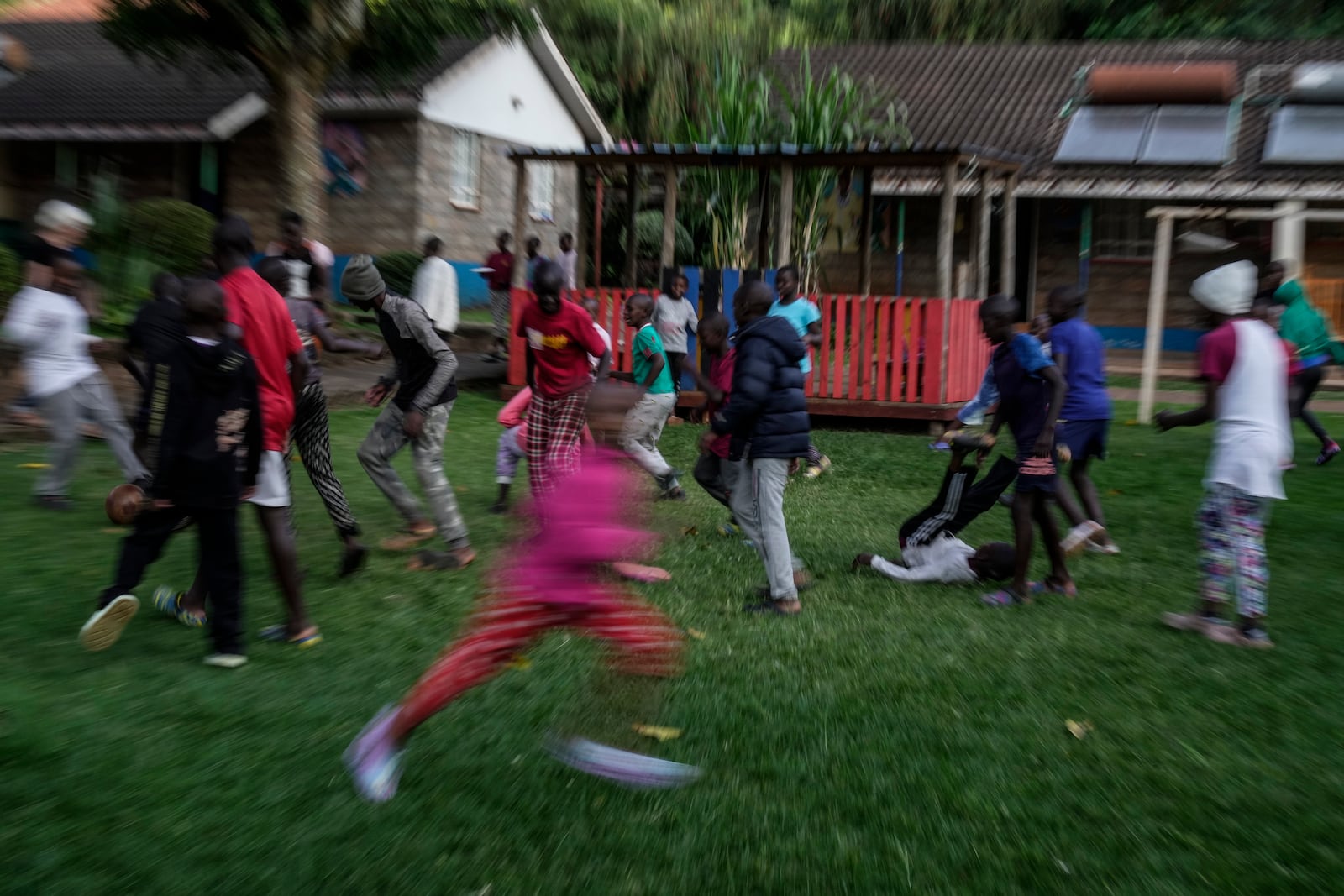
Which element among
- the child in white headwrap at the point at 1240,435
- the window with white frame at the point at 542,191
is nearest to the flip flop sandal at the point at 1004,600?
the child in white headwrap at the point at 1240,435

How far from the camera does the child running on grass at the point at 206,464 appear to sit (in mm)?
4707

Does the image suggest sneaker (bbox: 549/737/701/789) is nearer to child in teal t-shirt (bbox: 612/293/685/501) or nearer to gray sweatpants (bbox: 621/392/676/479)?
child in teal t-shirt (bbox: 612/293/685/501)

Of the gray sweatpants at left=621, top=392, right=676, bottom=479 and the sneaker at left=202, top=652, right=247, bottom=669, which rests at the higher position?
the gray sweatpants at left=621, top=392, right=676, bottom=479

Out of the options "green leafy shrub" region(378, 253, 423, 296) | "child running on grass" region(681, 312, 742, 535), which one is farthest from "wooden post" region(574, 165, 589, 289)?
"child running on grass" region(681, 312, 742, 535)

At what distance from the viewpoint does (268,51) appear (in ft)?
54.6

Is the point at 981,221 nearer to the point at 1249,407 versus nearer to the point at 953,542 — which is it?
the point at 953,542

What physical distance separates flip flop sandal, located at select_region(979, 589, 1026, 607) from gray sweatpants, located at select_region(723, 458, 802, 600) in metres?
1.10

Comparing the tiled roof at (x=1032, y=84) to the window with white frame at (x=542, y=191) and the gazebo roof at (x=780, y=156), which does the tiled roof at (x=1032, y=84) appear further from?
the gazebo roof at (x=780, y=156)

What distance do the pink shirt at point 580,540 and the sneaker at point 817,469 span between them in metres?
6.88

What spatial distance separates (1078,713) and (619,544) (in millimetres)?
2194

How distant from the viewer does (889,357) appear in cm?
1374

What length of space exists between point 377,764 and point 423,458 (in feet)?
10.9

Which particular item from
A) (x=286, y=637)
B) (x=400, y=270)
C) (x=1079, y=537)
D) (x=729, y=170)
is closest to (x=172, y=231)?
(x=400, y=270)

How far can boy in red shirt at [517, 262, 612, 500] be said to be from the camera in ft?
21.6
